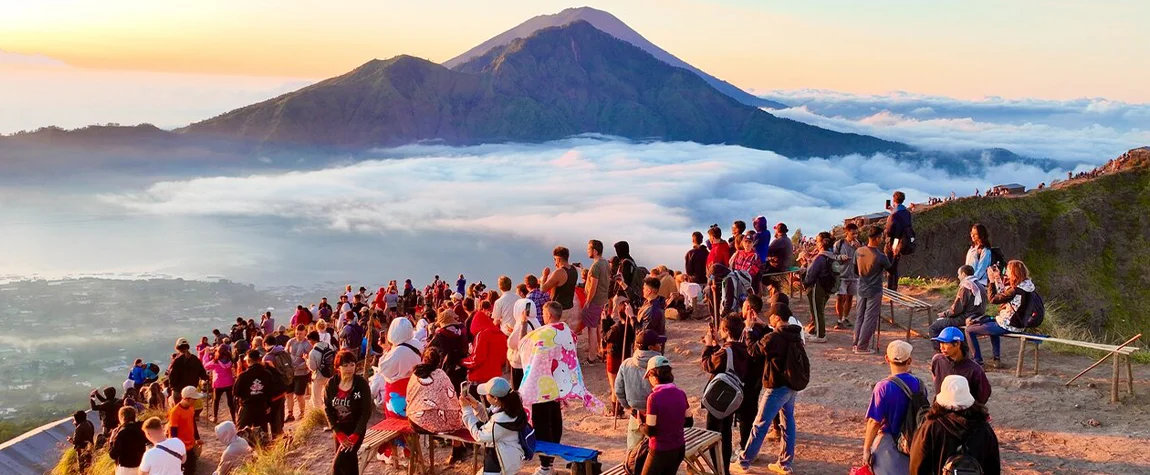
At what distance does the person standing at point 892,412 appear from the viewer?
5.09 meters

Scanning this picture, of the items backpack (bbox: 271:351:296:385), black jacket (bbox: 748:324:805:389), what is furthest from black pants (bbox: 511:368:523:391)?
backpack (bbox: 271:351:296:385)

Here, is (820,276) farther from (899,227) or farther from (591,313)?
(591,313)

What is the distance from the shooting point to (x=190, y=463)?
8062 mm

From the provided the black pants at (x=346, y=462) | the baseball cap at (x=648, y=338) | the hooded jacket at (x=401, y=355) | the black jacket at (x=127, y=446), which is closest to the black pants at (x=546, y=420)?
the hooded jacket at (x=401, y=355)

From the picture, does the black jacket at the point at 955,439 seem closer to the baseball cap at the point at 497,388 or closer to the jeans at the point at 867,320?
the baseball cap at the point at 497,388

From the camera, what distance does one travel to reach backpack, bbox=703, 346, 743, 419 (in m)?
5.99

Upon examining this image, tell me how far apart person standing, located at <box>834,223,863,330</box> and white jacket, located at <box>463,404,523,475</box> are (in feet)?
17.9

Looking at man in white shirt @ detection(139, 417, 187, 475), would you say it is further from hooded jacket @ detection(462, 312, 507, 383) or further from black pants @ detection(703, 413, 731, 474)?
black pants @ detection(703, 413, 731, 474)

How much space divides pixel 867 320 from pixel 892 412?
5083 mm

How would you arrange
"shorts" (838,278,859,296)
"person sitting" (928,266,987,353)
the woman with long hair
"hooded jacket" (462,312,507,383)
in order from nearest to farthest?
1. the woman with long hair
2. "hooded jacket" (462,312,507,383)
3. "person sitting" (928,266,987,353)
4. "shorts" (838,278,859,296)

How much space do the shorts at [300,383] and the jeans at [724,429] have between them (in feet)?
21.8

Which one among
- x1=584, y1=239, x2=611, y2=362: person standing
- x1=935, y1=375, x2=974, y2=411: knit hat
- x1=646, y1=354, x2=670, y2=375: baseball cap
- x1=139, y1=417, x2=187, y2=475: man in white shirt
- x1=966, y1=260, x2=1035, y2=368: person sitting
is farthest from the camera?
x1=584, y1=239, x2=611, y2=362: person standing

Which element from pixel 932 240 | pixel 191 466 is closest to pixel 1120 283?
pixel 932 240

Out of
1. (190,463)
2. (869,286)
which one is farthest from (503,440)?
(869,286)
